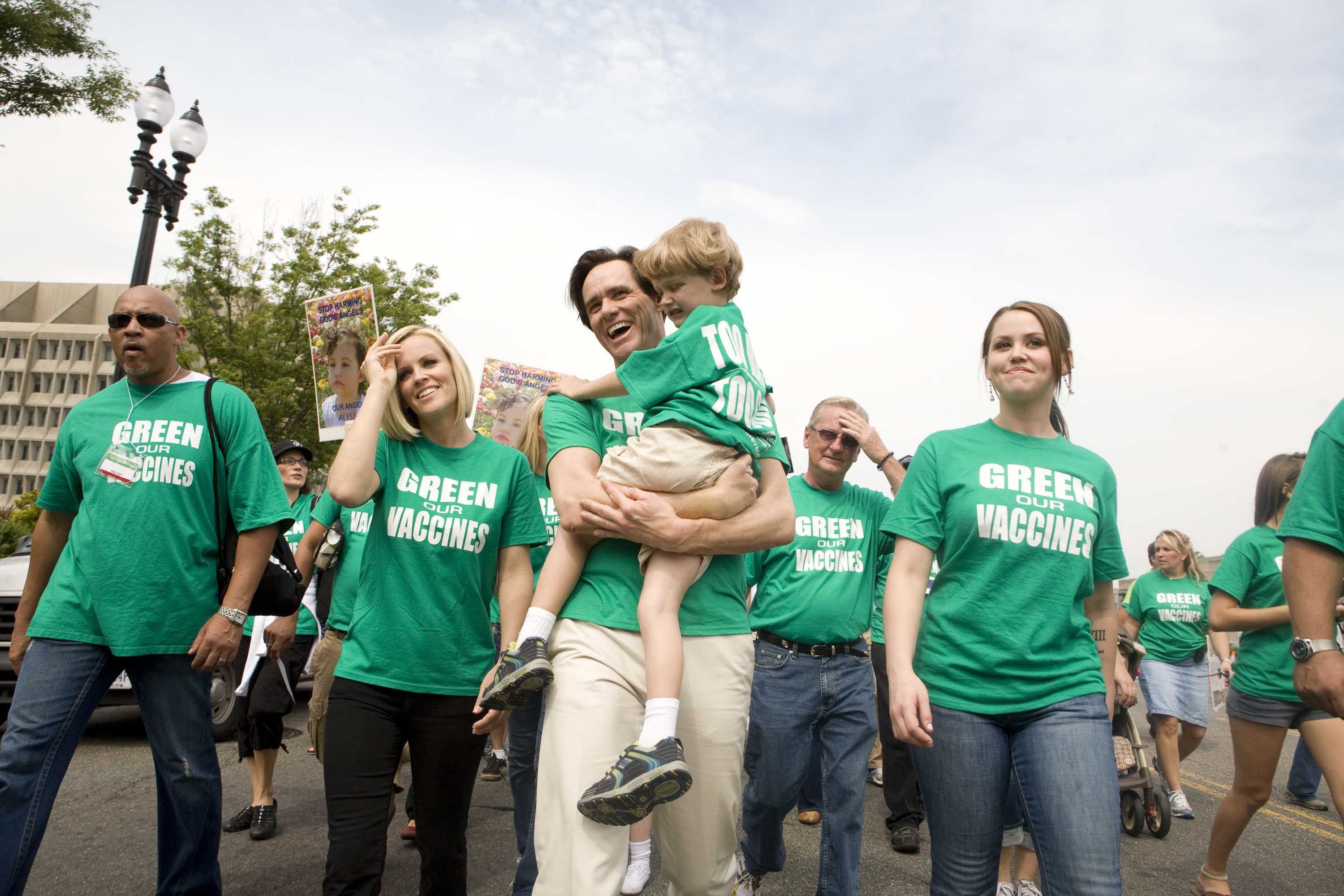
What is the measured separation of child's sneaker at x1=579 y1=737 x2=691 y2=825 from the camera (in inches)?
77.9

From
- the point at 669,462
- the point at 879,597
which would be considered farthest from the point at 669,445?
the point at 879,597

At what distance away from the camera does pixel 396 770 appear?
9.23 ft

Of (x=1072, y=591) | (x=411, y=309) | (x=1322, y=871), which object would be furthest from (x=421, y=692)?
(x=411, y=309)

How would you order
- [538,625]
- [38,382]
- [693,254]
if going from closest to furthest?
[538,625]
[693,254]
[38,382]

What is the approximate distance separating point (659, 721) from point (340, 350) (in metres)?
3.96

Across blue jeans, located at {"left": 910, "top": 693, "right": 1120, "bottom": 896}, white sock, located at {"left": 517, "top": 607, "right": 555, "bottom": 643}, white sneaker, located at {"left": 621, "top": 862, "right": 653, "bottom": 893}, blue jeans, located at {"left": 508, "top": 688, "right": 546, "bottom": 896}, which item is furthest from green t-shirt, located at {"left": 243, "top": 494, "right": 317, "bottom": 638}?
blue jeans, located at {"left": 910, "top": 693, "right": 1120, "bottom": 896}

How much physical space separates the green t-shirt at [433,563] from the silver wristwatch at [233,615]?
63 cm

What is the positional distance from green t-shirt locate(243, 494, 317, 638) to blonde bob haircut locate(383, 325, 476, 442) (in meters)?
2.88

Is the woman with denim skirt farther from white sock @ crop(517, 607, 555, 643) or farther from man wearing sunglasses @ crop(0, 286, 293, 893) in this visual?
man wearing sunglasses @ crop(0, 286, 293, 893)

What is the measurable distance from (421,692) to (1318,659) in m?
2.63

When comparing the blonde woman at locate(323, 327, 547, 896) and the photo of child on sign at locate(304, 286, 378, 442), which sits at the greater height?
the photo of child on sign at locate(304, 286, 378, 442)

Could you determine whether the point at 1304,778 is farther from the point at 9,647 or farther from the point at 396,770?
the point at 9,647

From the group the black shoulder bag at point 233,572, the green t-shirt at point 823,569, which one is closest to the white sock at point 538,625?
the black shoulder bag at point 233,572

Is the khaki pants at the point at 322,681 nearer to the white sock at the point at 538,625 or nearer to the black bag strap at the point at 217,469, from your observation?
the black bag strap at the point at 217,469
